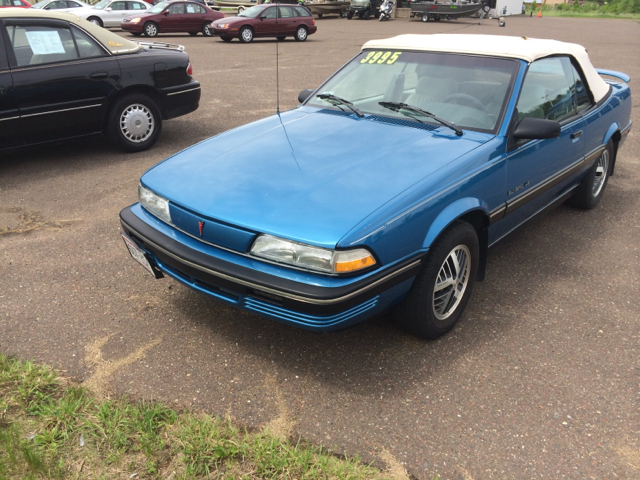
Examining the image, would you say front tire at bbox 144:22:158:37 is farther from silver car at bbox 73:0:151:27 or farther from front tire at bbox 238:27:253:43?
front tire at bbox 238:27:253:43

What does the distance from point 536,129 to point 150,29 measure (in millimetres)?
20148

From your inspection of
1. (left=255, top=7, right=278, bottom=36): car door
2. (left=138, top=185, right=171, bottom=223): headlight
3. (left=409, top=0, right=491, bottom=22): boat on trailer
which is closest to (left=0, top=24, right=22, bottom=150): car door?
(left=138, top=185, right=171, bottom=223): headlight

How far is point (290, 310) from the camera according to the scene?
2447mm

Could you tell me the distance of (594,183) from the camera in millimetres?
4867

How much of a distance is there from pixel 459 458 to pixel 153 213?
2002 millimetres

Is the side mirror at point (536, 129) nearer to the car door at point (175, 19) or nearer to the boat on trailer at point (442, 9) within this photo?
the car door at point (175, 19)

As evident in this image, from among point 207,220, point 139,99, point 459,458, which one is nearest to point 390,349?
point 459,458

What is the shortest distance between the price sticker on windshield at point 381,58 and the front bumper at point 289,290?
5.98 ft

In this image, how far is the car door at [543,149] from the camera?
131 inches

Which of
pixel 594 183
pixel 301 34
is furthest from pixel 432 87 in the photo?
pixel 301 34

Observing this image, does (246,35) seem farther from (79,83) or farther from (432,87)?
(432,87)

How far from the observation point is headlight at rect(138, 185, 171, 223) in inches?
115

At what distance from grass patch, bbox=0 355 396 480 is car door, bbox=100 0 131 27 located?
2187 cm

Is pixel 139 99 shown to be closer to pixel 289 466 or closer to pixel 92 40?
pixel 92 40
